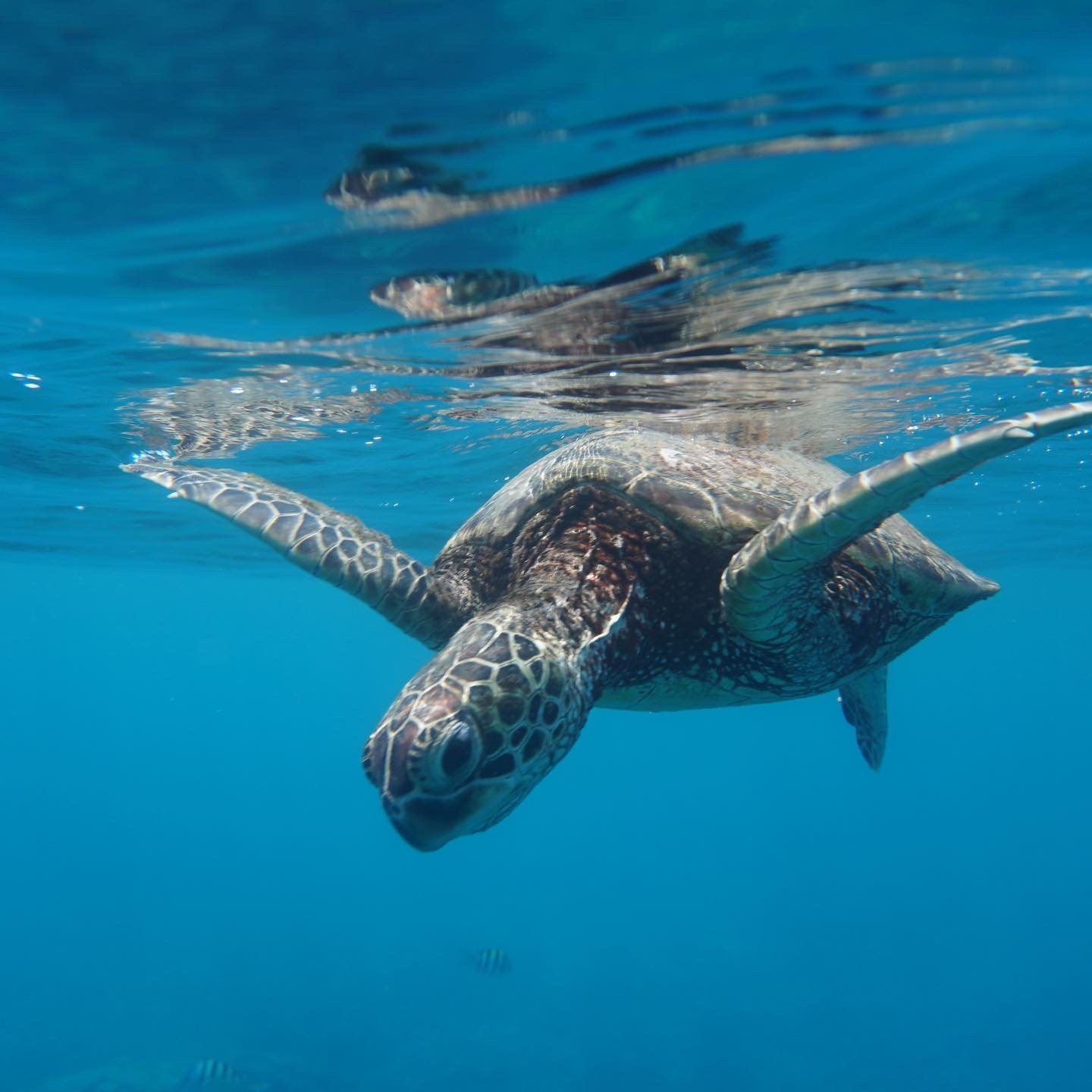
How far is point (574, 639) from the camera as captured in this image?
4.68 metres

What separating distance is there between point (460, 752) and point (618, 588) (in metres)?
2.04

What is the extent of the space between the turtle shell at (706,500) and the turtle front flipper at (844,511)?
0.78 m

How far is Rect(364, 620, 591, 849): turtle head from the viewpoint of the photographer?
356 centimetres

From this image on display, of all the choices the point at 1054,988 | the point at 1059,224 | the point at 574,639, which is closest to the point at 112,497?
the point at 574,639

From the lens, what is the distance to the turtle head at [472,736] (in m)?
3.56

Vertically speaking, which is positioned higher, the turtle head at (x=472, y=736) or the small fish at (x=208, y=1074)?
the turtle head at (x=472, y=736)

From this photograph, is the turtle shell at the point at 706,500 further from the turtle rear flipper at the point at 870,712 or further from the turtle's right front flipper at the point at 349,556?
the turtle rear flipper at the point at 870,712

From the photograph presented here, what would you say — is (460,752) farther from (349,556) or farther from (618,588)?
(349,556)

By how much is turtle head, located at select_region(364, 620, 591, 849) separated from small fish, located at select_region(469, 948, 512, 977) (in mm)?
13619

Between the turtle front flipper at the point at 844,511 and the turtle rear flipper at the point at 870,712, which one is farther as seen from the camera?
the turtle rear flipper at the point at 870,712

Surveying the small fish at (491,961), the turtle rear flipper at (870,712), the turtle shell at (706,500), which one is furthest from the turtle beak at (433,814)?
the small fish at (491,961)

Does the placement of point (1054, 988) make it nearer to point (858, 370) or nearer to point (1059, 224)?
point (858, 370)

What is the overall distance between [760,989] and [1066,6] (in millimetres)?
39134

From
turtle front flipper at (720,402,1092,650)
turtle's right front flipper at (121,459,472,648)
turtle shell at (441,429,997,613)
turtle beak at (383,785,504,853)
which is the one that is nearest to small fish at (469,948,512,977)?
turtle's right front flipper at (121,459,472,648)
